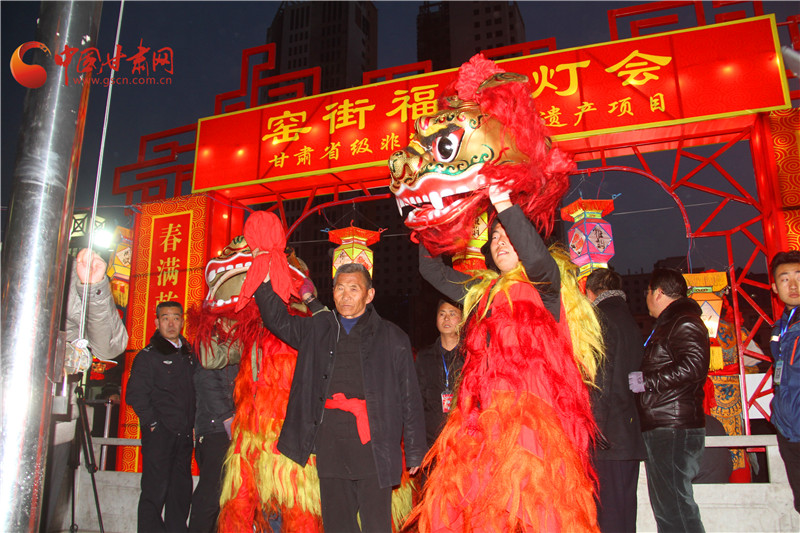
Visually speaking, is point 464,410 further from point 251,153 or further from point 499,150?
point 251,153

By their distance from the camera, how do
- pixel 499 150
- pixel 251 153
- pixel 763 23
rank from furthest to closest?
pixel 251 153 < pixel 763 23 < pixel 499 150

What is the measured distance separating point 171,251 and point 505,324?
6860 millimetres

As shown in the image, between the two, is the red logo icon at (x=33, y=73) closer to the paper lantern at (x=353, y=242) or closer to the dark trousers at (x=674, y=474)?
the dark trousers at (x=674, y=474)

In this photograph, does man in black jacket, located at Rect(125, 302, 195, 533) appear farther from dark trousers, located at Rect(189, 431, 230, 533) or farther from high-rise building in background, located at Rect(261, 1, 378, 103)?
high-rise building in background, located at Rect(261, 1, 378, 103)

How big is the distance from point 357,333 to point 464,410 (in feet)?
2.90

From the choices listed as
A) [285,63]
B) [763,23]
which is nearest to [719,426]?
[763,23]

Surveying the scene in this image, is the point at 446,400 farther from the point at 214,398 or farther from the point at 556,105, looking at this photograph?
the point at 556,105

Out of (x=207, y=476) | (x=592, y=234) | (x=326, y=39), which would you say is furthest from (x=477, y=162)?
(x=326, y=39)

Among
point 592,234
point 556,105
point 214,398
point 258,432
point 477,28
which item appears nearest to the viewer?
point 258,432

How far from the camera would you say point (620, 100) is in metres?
6.04

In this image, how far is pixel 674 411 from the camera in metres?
2.62

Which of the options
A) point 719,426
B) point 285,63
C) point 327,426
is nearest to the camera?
point 327,426

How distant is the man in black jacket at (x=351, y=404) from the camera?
2.40m

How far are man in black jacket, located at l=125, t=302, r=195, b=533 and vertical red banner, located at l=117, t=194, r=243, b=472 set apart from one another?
3636 millimetres
